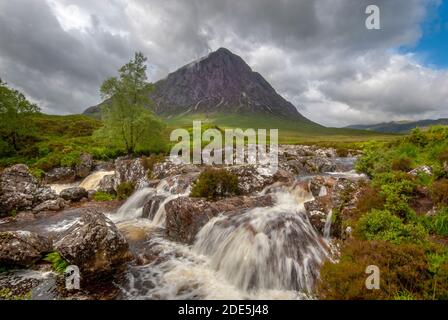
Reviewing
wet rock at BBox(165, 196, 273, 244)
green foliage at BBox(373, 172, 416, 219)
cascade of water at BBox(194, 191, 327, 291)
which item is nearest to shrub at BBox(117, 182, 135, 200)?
wet rock at BBox(165, 196, 273, 244)

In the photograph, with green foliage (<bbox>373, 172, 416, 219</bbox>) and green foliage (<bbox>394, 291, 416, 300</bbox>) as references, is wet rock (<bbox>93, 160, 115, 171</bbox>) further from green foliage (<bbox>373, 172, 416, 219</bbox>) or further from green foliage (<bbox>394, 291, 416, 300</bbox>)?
green foliage (<bbox>394, 291, 416, 300</bbox>)

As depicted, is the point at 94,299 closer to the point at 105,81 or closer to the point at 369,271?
the point at 369,271

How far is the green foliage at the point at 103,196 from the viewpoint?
25312 mm

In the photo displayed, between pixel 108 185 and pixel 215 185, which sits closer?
pixel 215 185

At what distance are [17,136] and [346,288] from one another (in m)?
52.3

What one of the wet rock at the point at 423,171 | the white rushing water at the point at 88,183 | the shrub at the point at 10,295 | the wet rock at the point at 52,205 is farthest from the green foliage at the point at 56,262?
the white rushing water at the point at 88,183

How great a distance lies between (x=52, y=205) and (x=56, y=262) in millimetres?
12454

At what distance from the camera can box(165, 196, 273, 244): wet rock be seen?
1481cm

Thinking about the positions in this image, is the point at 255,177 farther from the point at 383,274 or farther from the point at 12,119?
the point at 12,119

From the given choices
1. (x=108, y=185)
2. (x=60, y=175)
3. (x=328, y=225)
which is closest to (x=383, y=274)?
(x=328, y=225)

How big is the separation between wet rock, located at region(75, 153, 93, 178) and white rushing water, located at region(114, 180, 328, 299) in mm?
24655

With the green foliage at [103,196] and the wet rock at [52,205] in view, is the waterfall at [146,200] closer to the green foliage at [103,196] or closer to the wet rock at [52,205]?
the green foliage at [103,196]

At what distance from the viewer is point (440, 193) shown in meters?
10.1

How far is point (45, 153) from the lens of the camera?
38.8m
